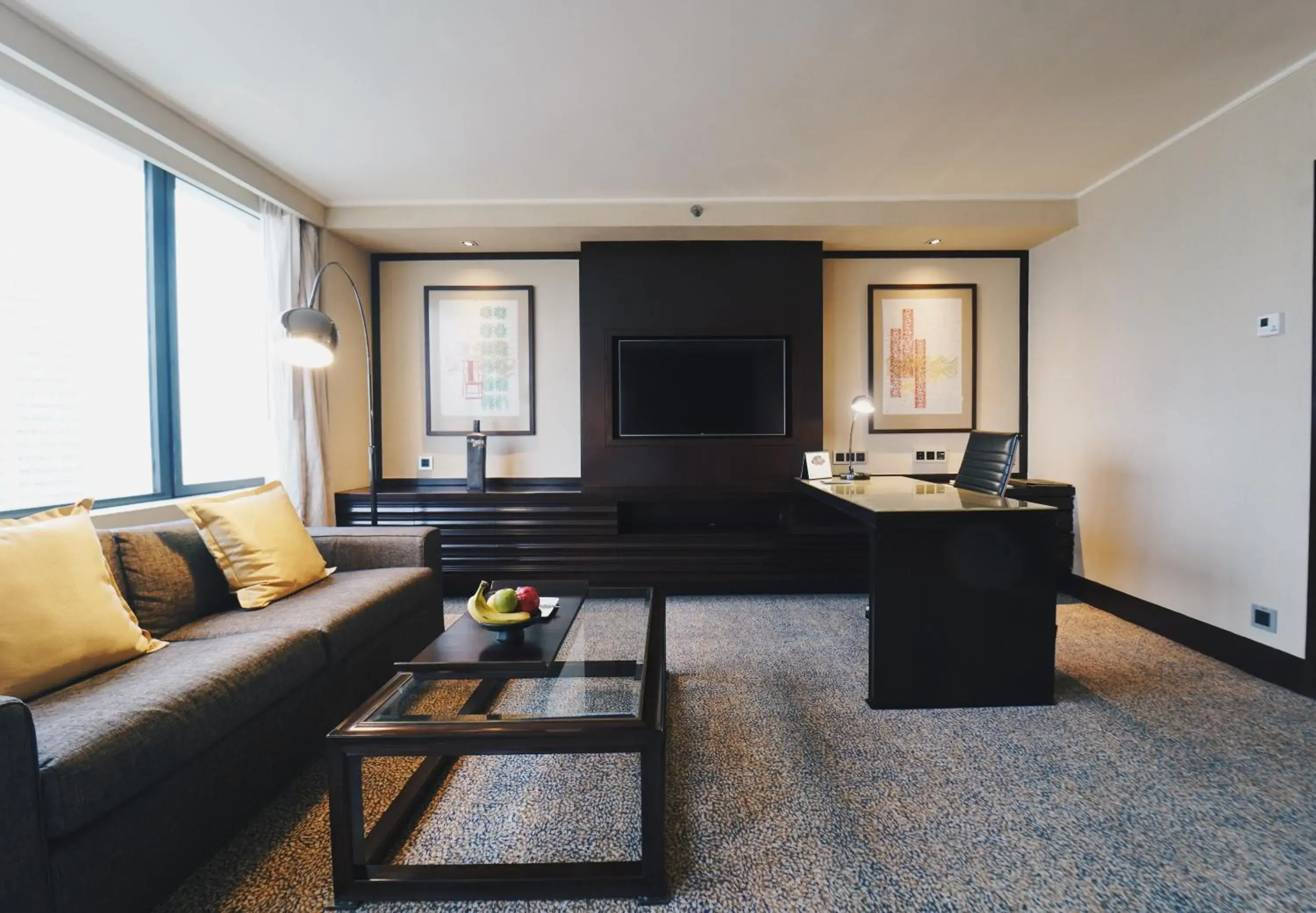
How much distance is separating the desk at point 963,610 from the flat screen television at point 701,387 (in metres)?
1.71

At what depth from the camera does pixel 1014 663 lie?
7.18 ft

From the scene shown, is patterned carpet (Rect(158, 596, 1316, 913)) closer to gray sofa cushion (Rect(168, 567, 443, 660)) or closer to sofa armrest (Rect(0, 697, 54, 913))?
sofa armrest (Rect(0, 697, 54, 913))

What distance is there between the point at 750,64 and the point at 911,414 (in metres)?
2.75

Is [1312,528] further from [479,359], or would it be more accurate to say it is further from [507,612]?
[479,359]

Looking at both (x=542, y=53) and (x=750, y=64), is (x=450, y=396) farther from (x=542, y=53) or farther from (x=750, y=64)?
(x=750, y=64)

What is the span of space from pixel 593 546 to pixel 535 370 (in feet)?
4.62

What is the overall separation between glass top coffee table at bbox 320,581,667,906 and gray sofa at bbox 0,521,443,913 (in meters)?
0.34

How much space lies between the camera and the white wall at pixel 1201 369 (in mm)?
2307

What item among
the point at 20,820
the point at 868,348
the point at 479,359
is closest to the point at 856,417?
the point at 868,348

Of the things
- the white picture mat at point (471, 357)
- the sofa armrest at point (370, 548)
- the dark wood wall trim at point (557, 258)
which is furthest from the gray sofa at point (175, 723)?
the dark wood wall trim at point (557, 258)

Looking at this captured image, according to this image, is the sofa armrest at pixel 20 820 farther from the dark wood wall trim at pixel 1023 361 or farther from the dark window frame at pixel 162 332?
the dark wood wall trim at pixel 1023 361

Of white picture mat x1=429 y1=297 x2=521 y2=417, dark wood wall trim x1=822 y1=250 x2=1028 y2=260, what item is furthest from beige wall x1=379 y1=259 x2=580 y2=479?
dark wood wall trim x1=822 y1=250 x2=1028 y2=260

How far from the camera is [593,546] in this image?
358 cm

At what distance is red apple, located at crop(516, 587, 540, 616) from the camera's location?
178cm
